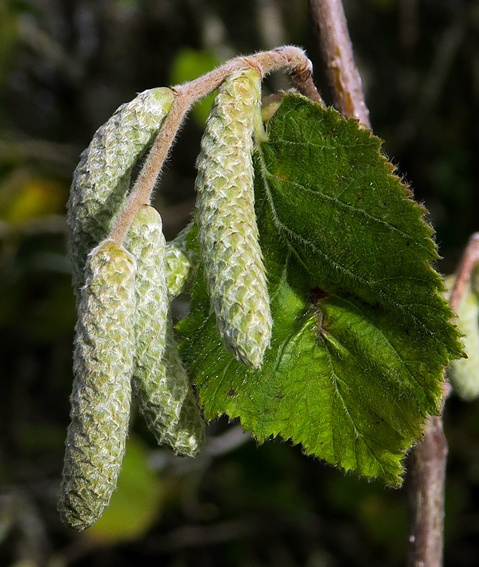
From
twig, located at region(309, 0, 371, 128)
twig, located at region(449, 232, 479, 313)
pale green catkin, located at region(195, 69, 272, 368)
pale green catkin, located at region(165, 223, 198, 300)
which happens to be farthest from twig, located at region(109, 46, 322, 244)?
twig, located at region(449, 232, 479, 313)

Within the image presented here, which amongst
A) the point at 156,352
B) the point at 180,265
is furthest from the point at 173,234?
the point at 156,352

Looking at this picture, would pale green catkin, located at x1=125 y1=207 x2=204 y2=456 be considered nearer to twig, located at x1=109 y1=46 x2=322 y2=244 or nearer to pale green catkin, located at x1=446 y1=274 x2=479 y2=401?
twig, located at x1=109 y1=46 x2=322 y2=244

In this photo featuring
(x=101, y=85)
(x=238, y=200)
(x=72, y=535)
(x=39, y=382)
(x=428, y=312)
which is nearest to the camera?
(x=238, y=200)

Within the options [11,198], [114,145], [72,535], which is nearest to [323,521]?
[72,535]

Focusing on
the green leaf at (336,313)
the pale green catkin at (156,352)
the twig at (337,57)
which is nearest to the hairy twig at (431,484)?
the green leaf at (336,313)

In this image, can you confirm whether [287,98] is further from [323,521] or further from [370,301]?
[323,521]

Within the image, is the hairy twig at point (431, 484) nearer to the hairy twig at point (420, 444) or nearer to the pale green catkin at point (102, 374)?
the hairy twig at point (420, 444)

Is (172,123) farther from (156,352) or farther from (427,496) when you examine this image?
(427,496)
